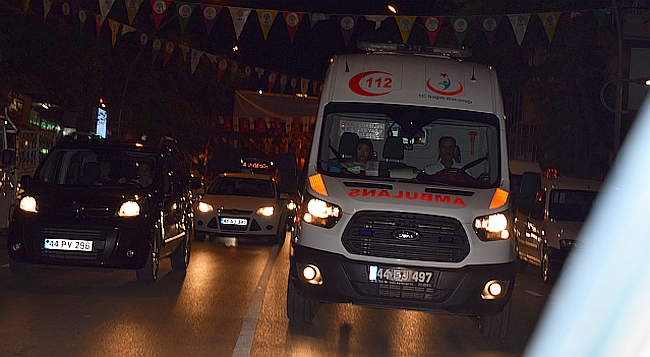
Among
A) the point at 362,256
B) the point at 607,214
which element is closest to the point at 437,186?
the point at 362,256

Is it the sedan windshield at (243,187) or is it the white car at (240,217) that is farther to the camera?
the sedan windshield at (243,187)

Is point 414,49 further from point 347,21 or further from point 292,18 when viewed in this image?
point 347,21

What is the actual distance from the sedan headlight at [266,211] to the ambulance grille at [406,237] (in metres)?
10.6

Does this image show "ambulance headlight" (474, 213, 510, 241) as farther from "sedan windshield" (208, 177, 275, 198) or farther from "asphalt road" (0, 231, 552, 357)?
"sedan windshield" (208, 177, 275, 198)

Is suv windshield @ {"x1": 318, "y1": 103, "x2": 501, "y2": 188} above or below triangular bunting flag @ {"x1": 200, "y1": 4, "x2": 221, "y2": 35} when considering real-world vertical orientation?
below

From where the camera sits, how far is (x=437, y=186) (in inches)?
364

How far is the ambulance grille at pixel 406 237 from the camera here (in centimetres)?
870

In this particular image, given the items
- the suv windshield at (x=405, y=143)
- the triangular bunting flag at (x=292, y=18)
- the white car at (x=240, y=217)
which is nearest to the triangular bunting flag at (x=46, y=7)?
the triangular bunting flag at (x=292, y=18)

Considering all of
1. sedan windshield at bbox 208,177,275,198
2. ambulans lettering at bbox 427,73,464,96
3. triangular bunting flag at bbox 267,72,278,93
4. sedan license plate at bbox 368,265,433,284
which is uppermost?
ambulans lettering at bbox 427,73,464,96

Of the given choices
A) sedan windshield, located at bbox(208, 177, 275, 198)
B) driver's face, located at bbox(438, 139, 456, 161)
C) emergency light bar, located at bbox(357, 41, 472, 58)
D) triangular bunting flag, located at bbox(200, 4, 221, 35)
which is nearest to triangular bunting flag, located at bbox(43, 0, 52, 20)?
triangular bunting flag, located at bbox(200, 4, 221, 35)

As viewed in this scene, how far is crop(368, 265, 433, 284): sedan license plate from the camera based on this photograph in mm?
8656

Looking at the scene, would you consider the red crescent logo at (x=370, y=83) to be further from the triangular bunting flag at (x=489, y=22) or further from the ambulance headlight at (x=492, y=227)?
the triangular bunting flag at (x=489, y=22)

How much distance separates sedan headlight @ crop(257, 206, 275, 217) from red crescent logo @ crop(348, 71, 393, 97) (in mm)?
9434

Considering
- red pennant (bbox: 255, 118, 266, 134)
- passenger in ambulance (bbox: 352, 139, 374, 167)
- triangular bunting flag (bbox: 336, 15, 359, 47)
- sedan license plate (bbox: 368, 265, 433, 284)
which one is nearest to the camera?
sedan license plate (bbox: 368, 265, 433, 284)
